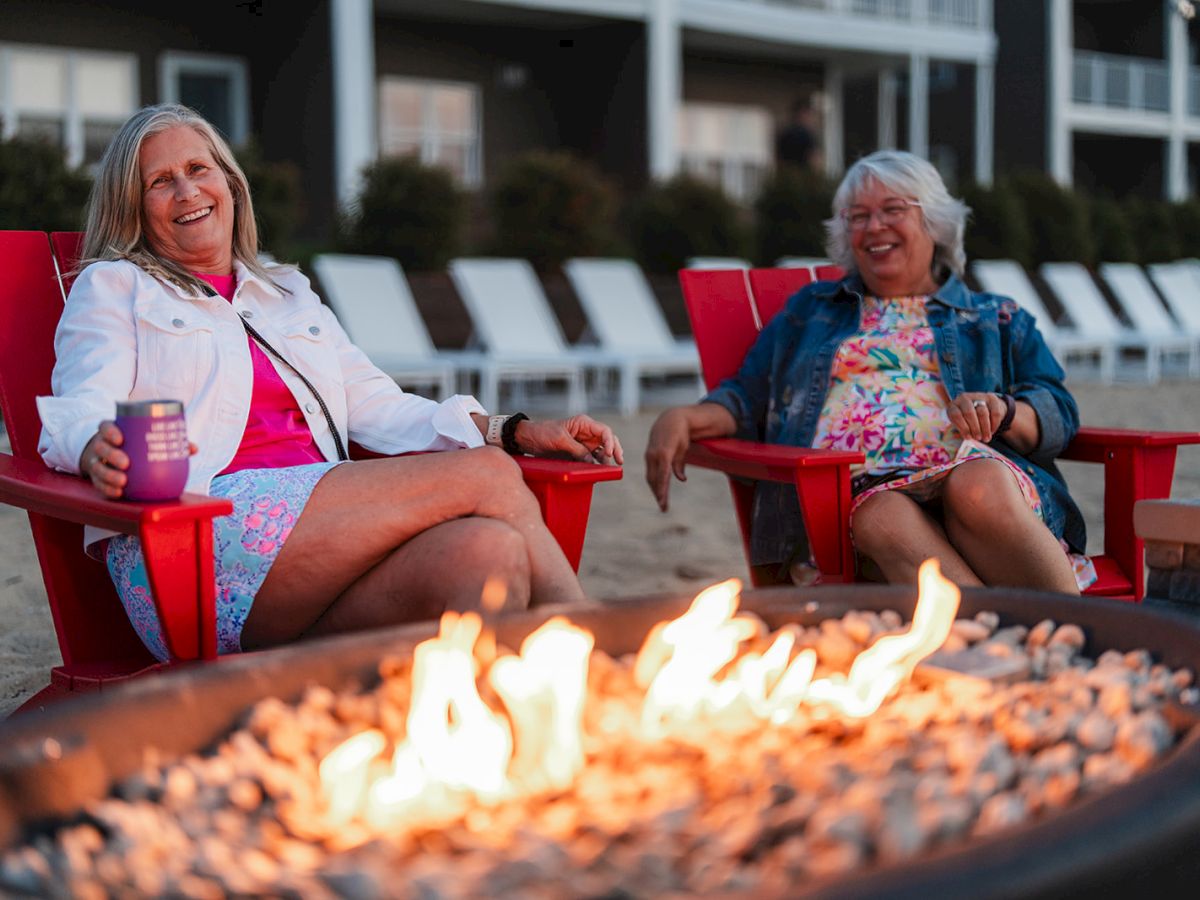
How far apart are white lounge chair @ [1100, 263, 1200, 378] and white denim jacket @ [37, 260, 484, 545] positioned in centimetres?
911

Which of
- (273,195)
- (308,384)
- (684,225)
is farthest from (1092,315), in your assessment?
(308,384)

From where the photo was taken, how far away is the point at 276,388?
268 cm

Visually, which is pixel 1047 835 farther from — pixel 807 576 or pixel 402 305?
pixel 402 305

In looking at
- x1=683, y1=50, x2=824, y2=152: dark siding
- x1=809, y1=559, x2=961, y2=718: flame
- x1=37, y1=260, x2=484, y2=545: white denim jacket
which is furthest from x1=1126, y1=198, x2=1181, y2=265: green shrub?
x1=809, y1=559, x2=961, y2=718: flame

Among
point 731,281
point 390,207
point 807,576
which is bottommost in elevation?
point 807,576

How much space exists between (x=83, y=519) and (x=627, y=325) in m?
6.47

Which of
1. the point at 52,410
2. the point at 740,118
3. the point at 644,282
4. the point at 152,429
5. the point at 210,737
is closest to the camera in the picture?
the point at 210,737

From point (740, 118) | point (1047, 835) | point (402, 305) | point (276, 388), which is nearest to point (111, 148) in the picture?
point (276, 388)

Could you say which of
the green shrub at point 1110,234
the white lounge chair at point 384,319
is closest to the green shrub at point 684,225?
the white lounge chair at point 384,319

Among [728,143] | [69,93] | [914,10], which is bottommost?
[69,93]

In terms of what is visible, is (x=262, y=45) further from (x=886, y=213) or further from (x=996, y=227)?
(x=886, y=213)

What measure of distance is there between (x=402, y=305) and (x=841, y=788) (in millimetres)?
6436

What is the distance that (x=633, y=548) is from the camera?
15.0 feet

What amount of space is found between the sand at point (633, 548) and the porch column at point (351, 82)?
640cm
